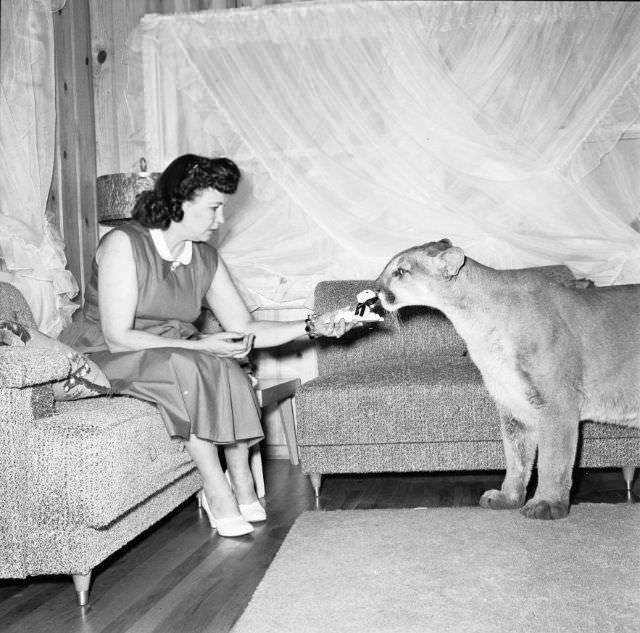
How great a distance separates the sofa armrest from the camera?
176 centimetres

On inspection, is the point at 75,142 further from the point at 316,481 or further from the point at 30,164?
the point at 316,481

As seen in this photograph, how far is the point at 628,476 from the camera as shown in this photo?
2.81 metres

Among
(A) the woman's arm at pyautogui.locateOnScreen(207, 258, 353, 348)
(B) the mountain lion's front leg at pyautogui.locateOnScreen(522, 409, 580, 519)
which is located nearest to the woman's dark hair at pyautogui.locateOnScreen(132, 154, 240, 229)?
(A) the woman's arm at pyautogui.locateOnScreen(207, 258, 353, 348)

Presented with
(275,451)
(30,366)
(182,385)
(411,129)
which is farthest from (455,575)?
(411,129)

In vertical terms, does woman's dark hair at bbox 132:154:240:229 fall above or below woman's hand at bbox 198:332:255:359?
above

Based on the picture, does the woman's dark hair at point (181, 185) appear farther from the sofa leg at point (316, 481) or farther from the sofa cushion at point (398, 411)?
the sofa leg at point (316, 481)

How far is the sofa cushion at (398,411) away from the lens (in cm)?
270

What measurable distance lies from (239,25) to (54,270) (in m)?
1.49

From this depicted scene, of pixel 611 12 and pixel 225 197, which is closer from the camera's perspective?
pixel 225 197

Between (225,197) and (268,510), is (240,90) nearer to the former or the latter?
(225,197)

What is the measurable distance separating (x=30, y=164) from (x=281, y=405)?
1.48 metres

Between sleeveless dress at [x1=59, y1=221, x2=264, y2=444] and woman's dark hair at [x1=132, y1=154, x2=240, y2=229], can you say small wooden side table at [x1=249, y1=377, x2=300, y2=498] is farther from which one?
woman's dark hair at [x1=132, y1=154, x2=240, y2=229]

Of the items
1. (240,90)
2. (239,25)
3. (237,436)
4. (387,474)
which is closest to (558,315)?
(237,436)

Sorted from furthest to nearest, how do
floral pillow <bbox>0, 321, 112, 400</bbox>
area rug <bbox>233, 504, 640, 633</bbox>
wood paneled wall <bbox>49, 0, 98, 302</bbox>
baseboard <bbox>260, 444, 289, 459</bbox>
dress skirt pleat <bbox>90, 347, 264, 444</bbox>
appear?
baseboard <bbox>260, 444, 289, 459</bbox>, wood paneled wall <bbox>49, 0, 98, 302</bbox>, dress skirt pleat <bbox>90, 347, 264, 444</bbox>, floral pillow <bbox>0, 321, 112, 400</bbox>, area rug <bbox>233, 504, 640, 633</bbox>
